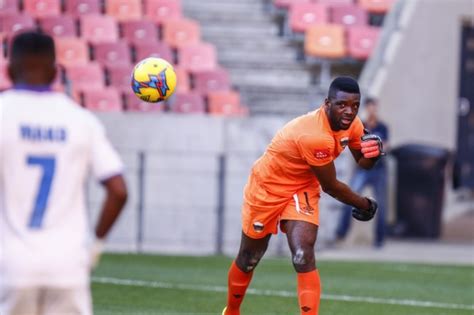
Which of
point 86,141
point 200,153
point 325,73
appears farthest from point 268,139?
point 86,141

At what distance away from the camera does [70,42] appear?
17891 millimetres

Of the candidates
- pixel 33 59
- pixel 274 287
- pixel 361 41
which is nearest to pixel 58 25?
pixel 361 41

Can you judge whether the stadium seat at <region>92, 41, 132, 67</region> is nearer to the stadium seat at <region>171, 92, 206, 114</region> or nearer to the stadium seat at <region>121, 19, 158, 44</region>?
the stadium seat at <region>121, 19, 158, 44</region>

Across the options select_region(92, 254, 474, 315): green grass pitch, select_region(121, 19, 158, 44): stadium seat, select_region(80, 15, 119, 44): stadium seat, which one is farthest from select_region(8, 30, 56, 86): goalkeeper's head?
select_region(121, 19, 158, 44): stadium seat

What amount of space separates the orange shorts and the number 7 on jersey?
3462 millimetres

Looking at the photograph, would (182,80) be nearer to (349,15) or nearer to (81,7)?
(81,7)

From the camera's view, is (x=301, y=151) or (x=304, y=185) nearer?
(x=301, y=151)

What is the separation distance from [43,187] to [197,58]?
13.7 m

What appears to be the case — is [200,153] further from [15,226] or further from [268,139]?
[15,226]

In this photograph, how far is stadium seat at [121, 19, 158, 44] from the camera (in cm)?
1872

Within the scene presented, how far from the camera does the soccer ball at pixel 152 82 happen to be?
8898mm

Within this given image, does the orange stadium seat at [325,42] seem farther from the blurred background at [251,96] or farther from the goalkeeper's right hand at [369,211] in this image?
the goalkeeper's right hand at [369,211]

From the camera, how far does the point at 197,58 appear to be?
18578 millimetres

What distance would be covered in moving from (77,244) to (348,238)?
12204 millimetres
